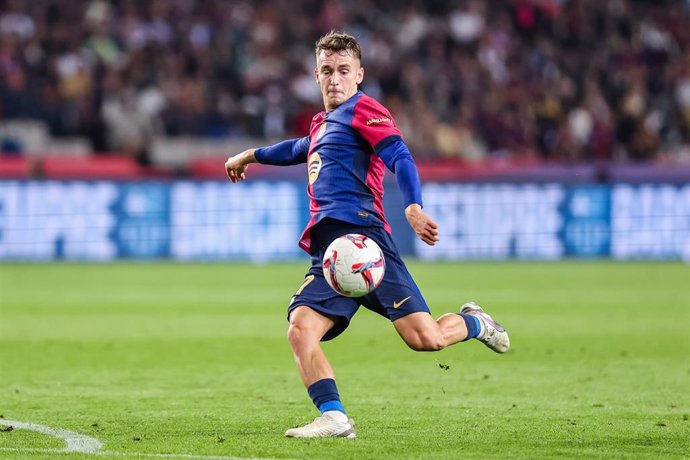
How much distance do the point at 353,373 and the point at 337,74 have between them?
11.7 ft

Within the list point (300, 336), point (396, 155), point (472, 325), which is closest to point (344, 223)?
point (396, 155)

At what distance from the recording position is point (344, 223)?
271 inches

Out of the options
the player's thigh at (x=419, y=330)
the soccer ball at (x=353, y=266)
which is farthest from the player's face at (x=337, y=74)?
the player's thigh at (x=419, y=330)

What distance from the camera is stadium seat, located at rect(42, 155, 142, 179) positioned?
2161 centimetres

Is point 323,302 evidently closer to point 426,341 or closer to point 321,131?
point 426,341

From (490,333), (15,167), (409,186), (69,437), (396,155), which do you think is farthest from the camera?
(15,167)

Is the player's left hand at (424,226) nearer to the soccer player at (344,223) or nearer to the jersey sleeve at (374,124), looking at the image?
the soccer player at (344,223)

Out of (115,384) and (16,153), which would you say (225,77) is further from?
(115,384)

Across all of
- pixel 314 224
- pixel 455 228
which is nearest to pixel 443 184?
pixel 455 228

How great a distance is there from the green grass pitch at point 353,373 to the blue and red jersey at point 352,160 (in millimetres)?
1168

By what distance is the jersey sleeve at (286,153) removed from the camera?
7.40 meters

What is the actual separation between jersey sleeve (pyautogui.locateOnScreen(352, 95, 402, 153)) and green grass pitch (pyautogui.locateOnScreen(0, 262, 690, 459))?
1531 millimetres

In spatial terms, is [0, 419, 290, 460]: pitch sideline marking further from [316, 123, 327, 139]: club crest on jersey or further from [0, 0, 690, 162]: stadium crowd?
[0, 0, 690, 162]: stadium crowd

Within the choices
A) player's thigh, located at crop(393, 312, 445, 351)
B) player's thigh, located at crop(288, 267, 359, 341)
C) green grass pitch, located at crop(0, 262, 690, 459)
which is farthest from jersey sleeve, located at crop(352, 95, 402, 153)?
green grass pitch, located at crop(0, 262, 690, 459)
